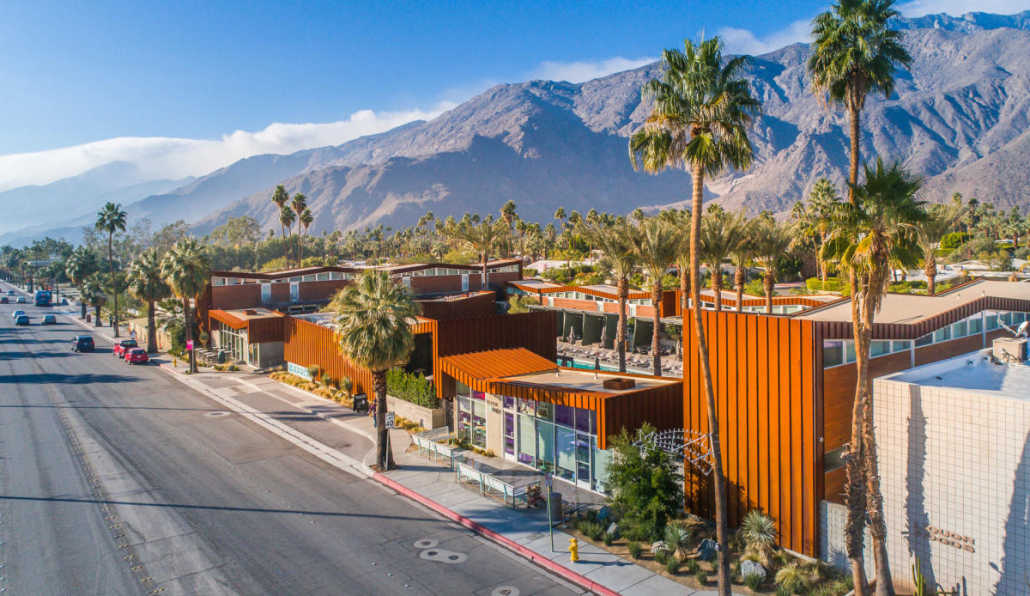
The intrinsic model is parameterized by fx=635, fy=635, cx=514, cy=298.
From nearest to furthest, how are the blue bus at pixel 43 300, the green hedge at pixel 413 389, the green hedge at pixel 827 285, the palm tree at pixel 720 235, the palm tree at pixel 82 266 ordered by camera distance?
the green hedge at pixel 413 389
the palm tree at pixel 720 235
the green hedge at pixel 827 285
the palm tree at pixel 82 266
the blue bus at pixel 43 300

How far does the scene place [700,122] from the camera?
14.0 metres

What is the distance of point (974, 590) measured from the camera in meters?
12.4

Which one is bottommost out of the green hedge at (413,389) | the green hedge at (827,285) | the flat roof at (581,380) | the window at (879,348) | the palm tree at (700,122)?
the green hedge at (413,389)

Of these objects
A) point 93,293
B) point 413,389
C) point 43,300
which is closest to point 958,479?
point 413,389

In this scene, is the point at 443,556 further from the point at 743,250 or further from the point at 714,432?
the point at 743,250

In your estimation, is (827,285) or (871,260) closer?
(871,260)

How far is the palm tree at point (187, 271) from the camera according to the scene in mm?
45125

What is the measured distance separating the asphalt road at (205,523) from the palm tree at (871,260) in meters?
6.24

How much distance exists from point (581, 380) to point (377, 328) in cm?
725

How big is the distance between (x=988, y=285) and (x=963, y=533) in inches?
799

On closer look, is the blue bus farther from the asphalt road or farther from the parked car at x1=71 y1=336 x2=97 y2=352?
the asphalt road

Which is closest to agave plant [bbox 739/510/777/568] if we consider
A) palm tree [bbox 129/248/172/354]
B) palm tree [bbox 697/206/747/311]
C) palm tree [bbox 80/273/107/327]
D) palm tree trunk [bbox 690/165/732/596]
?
palm tree trunk [bbox 690/165/732/596]

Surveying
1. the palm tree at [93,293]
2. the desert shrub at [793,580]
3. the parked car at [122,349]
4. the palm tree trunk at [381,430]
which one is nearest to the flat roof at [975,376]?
the desert shrub at [793,580]

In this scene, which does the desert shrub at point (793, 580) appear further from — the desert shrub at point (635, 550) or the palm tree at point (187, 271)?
the palm tree at point (187, 271)
